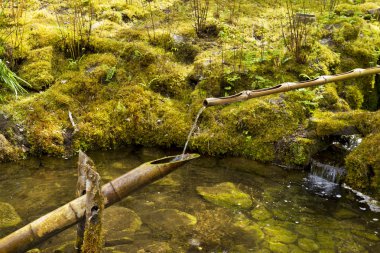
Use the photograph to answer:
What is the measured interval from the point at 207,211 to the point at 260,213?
2.41 feet

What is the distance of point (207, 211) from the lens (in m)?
5.46

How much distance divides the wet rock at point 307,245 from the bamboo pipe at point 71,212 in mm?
2161

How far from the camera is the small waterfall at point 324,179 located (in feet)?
19.8

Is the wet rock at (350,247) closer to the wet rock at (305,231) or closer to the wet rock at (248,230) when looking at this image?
the wet rock at (305,231)

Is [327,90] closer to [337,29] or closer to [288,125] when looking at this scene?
[288,125]

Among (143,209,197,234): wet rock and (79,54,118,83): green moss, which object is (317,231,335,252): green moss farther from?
(79,54,118,83): green moss

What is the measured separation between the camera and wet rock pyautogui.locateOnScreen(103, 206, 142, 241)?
15.8 ft

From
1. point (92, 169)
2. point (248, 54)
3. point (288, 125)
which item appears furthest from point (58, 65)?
point (92, 169)

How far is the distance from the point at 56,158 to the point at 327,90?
5152mm

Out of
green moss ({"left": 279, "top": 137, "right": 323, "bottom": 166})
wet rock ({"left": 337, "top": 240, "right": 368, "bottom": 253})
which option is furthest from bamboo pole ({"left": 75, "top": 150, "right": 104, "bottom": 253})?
green moss ({"left": 279, "top": 137, "right": 323, "bottom": 166})

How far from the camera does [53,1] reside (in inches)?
411

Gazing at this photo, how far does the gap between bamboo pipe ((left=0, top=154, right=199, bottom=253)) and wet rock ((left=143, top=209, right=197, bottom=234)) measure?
1709mm

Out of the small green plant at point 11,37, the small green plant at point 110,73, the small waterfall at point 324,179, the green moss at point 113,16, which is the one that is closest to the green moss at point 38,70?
the small green plant at point 11,37

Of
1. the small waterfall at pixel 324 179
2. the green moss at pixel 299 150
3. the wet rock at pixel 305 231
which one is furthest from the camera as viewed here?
the green moss at pixel 299 150
